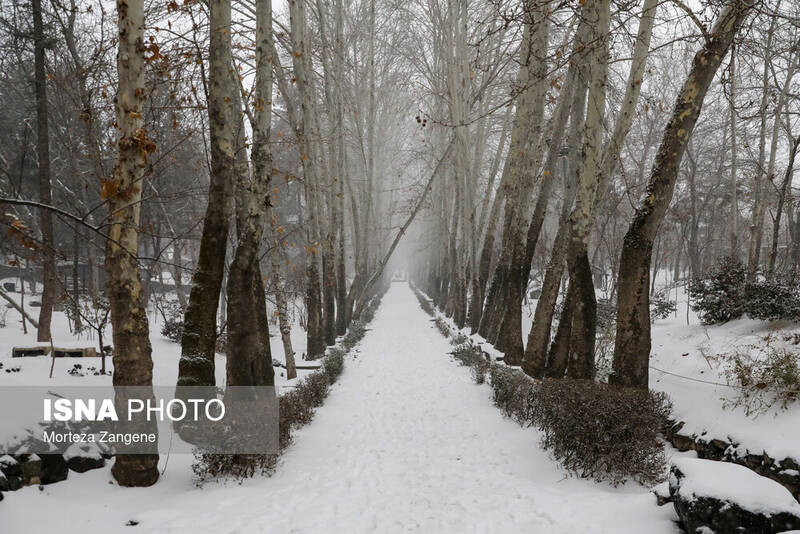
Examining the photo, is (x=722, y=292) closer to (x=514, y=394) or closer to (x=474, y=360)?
(x=474, y=360)

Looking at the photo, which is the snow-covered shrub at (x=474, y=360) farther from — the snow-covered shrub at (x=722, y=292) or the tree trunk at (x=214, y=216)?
the tree trunk at (x=214, y=216)

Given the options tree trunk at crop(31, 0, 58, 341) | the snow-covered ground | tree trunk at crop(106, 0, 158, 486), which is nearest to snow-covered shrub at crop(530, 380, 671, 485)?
tree trunk at crop(106, 0, 158, 486)

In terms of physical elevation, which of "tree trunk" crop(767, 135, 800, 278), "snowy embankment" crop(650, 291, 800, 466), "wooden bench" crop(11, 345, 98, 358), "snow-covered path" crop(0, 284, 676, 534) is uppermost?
"tree trunk" crop(767, 135, 800, 278)

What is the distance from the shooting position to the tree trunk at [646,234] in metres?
5.51

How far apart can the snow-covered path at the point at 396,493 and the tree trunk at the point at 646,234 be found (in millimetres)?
1734

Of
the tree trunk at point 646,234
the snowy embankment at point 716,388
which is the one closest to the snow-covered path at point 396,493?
the snowy embankment at point 716,388

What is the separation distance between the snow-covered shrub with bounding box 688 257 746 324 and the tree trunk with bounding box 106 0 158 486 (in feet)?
33.1

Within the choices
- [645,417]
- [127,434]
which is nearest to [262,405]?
[127,434]

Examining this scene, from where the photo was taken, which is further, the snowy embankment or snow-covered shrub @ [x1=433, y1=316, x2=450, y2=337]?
snow-covered shrub @ [x1=433, y1=316, x2=450, y2=337]

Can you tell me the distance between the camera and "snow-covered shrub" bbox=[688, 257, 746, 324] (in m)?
8.93

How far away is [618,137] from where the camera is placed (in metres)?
6.81

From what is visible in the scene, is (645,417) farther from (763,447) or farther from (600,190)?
(600,190)

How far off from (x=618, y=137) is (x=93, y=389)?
8042mm

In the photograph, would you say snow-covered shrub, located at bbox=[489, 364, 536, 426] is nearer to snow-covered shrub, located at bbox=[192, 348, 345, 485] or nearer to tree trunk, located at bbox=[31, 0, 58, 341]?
snow-covered shrub, located at bbox=[192, 348, 345, 485]
